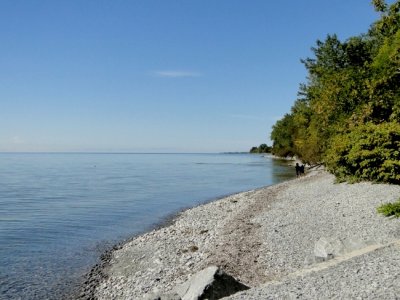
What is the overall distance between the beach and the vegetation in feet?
6.78

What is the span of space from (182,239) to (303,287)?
1297 cm

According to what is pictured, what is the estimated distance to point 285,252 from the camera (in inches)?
655

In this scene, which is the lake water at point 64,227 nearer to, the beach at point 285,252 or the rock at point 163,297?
the beach at point 285,252

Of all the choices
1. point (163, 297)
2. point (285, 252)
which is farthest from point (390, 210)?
point (163, 297)

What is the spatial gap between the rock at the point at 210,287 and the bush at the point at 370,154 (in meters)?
18.6

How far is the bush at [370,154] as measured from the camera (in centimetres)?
2745

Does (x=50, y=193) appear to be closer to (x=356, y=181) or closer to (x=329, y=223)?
(x=356, y=181)

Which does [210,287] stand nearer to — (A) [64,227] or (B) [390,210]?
(B) [390,210]

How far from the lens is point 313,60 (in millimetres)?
53156

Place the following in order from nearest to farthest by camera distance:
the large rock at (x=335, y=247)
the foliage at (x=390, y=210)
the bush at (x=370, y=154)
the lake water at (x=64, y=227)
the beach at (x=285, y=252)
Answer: the beach at (x=285, y=252), the large rock at (x=335, y=247), the foliage at (x=390, y=210), the lake water at (x=64, y=227), the bush at (x=370, y=154)

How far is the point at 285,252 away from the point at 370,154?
49.4 ft

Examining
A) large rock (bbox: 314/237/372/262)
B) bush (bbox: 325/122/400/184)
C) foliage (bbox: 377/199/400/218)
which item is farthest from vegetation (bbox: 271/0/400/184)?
large rock (bbox: 314/237/372/262)

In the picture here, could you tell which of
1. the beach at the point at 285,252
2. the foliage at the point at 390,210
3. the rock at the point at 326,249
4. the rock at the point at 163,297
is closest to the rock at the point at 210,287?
the rock at the point at 163,297

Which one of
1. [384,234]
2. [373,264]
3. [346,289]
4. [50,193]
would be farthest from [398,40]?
[50,193]
